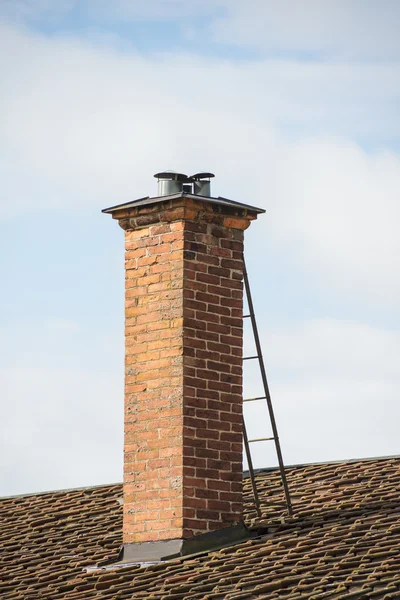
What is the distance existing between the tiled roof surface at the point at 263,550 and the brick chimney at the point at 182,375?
336mm

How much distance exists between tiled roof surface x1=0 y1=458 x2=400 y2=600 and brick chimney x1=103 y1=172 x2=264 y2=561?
34cm

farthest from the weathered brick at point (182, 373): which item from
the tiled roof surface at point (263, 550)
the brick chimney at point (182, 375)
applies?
the tiled roof surface at point (263, 550)

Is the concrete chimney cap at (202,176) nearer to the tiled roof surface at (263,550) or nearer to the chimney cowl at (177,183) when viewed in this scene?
the chimney cowl at (177,183)

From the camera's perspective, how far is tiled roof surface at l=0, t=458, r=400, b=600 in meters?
9.43

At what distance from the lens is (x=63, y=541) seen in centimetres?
1246

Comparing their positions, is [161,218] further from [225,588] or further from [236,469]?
[225,588]

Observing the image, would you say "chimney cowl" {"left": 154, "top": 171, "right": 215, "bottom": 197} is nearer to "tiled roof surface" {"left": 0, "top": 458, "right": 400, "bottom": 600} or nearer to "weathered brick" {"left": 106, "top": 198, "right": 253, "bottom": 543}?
"weathered brick" {"left": 106, "top": 198, "right": 253, "bottom": 543}

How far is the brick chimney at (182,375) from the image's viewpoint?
35.7 feet

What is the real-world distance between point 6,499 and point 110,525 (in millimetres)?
2554

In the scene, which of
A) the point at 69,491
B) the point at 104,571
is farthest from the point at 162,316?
the point at 69,491

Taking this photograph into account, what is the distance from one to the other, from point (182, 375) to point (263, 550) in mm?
1470

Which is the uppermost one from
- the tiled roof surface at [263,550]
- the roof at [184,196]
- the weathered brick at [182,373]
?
the roof at [184,196]

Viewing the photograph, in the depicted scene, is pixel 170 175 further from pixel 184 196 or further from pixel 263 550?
pixel 263 550

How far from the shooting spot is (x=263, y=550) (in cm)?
1054
